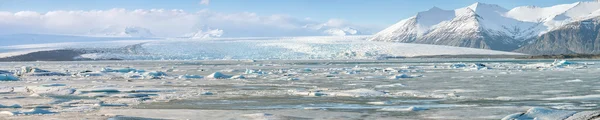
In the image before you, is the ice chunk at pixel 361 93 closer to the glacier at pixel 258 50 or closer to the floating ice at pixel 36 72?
the floating ice at pixel 36 72

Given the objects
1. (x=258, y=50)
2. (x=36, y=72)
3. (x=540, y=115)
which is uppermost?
(x=258, y=50)

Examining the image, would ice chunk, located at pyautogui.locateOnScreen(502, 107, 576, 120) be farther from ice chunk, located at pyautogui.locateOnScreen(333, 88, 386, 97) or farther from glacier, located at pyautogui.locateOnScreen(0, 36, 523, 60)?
glacier, located at pyautogui.locateOnScreen(0, 36, 523, 60)

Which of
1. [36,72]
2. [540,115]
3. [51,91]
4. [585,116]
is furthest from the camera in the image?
[36,72]

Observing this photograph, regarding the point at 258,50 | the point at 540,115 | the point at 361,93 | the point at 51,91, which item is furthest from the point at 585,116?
the point at 258,50

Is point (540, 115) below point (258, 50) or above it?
below

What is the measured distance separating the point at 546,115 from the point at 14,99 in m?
11.6

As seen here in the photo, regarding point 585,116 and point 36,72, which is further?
point 36,72

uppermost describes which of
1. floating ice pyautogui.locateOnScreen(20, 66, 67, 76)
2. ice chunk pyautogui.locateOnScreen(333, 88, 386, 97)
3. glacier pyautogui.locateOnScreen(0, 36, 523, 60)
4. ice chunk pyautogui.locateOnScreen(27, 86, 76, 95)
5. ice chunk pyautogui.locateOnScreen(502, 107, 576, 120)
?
glacier pyautogui.locateOnScreen(0, 36, 523, 60)

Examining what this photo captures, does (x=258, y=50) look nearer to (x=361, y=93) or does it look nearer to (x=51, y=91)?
(x=51, y=91)

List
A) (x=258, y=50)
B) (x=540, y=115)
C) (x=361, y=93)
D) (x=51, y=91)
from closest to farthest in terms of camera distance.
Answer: (x=540, y=115), (x=361, y=93), (x=51, y=91), (x=258, y=50)

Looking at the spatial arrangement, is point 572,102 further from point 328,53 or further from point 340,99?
point 328,53

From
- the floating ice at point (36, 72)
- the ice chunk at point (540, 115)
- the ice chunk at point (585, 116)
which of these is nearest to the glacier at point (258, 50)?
the floating ice at point (36, 72)

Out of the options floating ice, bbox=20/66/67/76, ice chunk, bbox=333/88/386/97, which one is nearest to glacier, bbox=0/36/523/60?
floating ice, bbox=20/66/67/76

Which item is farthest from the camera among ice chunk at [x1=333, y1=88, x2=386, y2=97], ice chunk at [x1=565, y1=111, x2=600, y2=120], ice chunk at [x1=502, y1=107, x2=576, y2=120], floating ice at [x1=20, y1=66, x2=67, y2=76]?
floating ice at [x1=20, y1=66, x2=67, y2=76]
